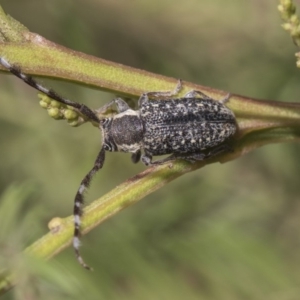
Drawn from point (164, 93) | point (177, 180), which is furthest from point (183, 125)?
point (177, 180)

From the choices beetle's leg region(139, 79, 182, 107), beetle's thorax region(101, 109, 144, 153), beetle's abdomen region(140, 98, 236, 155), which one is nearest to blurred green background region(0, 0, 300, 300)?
beetle's thorax region(101, 109, 144, 153)

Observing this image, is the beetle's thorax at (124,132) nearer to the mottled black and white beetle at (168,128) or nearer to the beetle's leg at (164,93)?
the mottled black and white beetle at (168,128)

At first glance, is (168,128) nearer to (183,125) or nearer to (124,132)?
(183,125)

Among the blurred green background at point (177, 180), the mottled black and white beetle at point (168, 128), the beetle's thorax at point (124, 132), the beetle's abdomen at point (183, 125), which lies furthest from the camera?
the blurred green background at point (177, 180)

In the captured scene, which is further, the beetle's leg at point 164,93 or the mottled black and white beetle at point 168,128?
the mottled black and white beetle at point 168,128

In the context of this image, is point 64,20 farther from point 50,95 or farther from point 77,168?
point 50,95

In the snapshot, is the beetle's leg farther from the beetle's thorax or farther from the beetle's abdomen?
the beetle's thorax

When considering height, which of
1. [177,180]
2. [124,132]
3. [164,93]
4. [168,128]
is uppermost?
[177,180]

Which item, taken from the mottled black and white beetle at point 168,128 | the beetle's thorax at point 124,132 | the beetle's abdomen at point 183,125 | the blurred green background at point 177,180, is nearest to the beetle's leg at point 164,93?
the mottled black and white beetle at point 168,128
